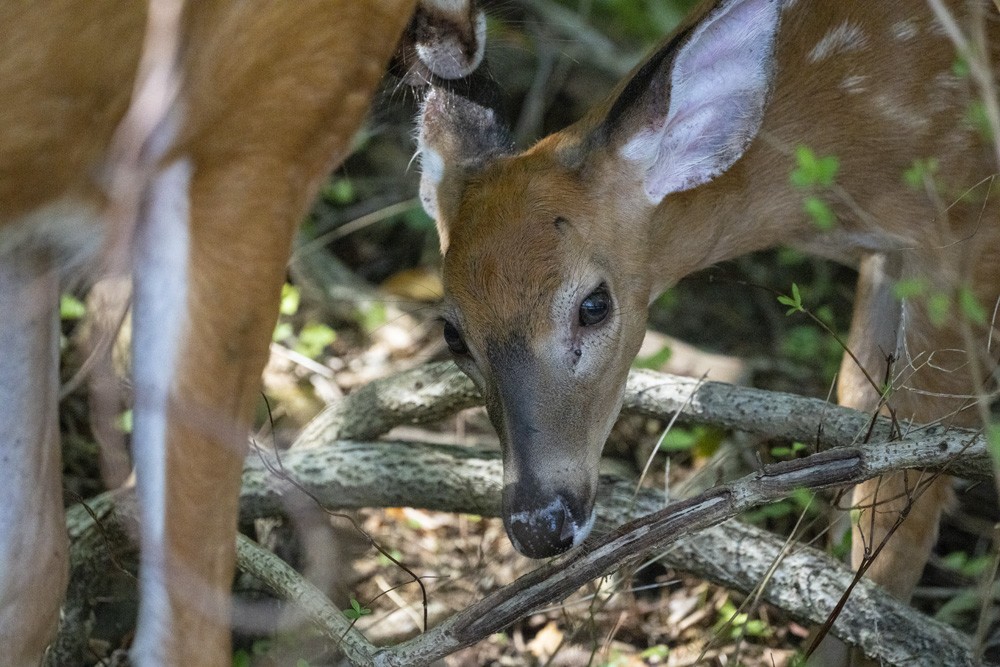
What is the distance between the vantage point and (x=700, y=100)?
3.67 metres

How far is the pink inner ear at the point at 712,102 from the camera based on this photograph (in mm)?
3400

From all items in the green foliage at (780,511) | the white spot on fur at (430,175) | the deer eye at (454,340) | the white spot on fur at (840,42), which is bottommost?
the green foliage at (780,511)

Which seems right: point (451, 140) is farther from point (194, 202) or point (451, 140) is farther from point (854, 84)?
point (194, 202)

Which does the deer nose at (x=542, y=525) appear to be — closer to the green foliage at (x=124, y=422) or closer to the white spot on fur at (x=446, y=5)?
the white spot on fur at (x=446, y=5)

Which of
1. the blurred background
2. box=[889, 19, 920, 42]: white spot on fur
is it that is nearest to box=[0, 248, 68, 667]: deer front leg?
the blurred background

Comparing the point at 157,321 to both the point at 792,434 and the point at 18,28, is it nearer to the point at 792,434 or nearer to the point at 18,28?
the point at 18,28

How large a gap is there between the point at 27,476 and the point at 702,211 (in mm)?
2119

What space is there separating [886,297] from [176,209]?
2.78m

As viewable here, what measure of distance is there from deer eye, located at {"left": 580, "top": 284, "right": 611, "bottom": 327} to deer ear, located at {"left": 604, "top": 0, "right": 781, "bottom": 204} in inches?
16.6

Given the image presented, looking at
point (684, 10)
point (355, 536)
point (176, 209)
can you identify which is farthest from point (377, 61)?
point (684, 10)

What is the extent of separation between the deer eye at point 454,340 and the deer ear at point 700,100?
2.36ft

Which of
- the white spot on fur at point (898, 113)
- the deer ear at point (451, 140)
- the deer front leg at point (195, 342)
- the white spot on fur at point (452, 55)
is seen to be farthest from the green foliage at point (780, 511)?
the deer front leg at point (195, 342)

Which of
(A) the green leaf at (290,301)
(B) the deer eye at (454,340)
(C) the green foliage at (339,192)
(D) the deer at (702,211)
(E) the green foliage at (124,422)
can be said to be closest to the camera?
(D) the deer at (702,211)

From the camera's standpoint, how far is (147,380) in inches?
95.5
